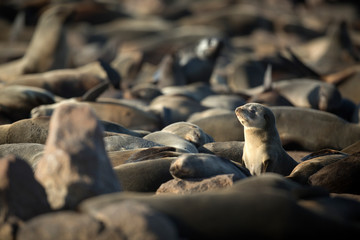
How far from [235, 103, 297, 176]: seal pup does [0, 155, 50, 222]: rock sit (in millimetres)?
2348

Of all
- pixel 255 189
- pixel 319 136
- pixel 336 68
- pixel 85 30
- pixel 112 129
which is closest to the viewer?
pixel 255 189

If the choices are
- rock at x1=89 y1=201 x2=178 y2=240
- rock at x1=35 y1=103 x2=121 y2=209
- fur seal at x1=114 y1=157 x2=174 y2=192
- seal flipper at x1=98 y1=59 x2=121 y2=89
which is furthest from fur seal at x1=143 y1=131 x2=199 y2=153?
seal flipper at x1=98 y1=59 x2=121 y2=89

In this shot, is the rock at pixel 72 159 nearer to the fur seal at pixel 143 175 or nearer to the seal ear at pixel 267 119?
the fur seal at pixel 143 175

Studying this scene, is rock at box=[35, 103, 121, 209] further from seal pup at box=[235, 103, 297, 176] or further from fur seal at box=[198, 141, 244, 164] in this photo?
fur seal at box=[198, 141, 244, 164]

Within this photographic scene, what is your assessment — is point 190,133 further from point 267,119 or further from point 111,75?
point 111,75

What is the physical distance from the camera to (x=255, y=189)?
2955 millimetres

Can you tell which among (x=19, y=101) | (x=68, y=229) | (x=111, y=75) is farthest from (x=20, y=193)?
(x=111, y=75)

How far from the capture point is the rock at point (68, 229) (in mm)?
2502

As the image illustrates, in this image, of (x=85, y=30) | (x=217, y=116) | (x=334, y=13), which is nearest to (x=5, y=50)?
(x=85, y=30)

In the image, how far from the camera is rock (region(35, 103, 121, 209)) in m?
2.98

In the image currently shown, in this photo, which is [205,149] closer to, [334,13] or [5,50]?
[5,50]

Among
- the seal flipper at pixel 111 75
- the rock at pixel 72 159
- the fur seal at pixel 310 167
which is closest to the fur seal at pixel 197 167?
the fur seal at pixel 310 167

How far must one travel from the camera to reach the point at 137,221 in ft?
8.27

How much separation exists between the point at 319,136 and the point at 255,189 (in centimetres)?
378
